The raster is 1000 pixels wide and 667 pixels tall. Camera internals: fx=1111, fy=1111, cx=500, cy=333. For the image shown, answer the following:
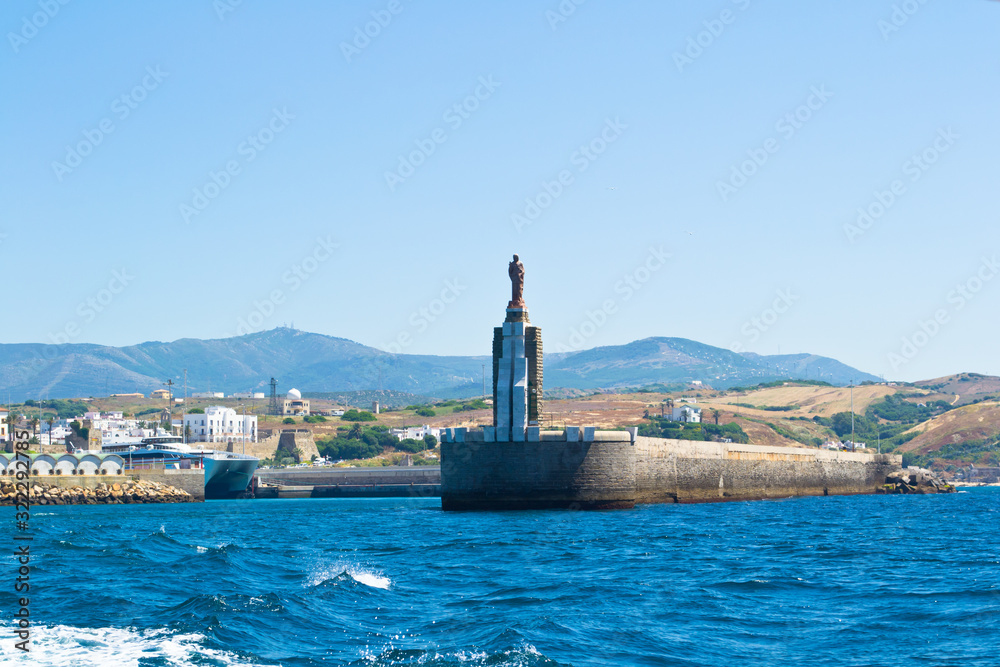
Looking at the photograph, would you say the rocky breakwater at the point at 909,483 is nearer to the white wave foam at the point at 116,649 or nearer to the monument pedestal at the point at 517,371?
the monument pedestal at the point at 517,371

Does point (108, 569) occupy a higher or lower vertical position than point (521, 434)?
lower

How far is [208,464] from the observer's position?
110 metres

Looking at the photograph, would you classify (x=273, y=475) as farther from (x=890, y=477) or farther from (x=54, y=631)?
(x=54, y=631)

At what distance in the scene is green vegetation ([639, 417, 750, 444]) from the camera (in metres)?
171

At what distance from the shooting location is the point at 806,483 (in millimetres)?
95188

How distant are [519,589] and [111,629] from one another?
9603 mm

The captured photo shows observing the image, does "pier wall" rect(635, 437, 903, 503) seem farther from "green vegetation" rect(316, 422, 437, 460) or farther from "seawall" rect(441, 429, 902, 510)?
"green vegetation" rect(316, 422, 437, 460)

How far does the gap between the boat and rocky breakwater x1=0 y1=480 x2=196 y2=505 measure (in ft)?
14.2

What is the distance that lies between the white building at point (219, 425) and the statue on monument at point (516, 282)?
405ft

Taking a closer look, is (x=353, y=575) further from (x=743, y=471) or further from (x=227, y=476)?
(x=227, y=476)

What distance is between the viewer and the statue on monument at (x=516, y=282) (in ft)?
209

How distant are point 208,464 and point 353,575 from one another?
85487mm

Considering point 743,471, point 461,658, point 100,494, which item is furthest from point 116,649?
point 100,494

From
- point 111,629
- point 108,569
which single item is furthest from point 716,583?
point 108,569
